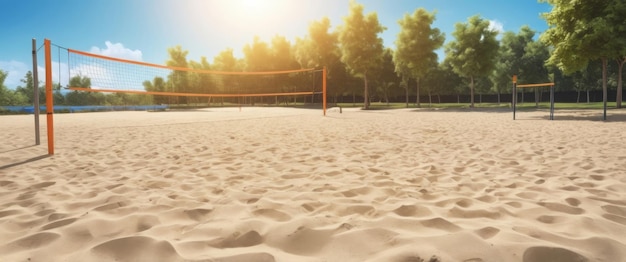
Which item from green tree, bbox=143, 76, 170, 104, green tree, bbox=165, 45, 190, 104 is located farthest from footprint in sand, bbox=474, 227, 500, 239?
green tree, bbox=143, 76, 170, 104

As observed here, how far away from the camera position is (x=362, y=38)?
977 inches

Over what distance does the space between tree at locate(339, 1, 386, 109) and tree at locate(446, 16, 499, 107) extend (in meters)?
5.69

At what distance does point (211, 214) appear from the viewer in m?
2.17

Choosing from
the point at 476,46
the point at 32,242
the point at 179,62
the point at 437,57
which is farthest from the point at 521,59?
the point at 32,242

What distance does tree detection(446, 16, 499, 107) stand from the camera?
77.3 feet

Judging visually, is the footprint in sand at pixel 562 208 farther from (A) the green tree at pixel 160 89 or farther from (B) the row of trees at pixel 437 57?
(A) the green tree at pixel 160 89

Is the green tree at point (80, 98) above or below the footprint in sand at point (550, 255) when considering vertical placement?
above

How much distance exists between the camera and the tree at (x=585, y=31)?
11977 millimetres

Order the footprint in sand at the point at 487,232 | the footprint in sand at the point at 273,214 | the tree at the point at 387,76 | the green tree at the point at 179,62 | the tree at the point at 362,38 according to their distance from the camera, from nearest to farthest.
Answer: the footprint in sand at the point at 487,232 → the footprint in sand at the point at 273,214 → the tree at the point at 362,38 → the green tree at the point at 179,62 → the tree at the point at 387,76

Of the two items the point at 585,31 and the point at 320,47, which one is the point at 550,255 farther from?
the point at 320,47

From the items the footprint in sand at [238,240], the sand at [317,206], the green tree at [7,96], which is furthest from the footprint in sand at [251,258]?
the green tree at [7,96]

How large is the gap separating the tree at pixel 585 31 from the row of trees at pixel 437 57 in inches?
1.1

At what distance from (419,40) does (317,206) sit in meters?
24.4

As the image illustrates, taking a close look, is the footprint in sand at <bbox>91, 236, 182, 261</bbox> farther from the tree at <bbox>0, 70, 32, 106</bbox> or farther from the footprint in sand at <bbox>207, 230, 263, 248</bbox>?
the tree at <bbox>0, 70, 32, 106</bbox>
